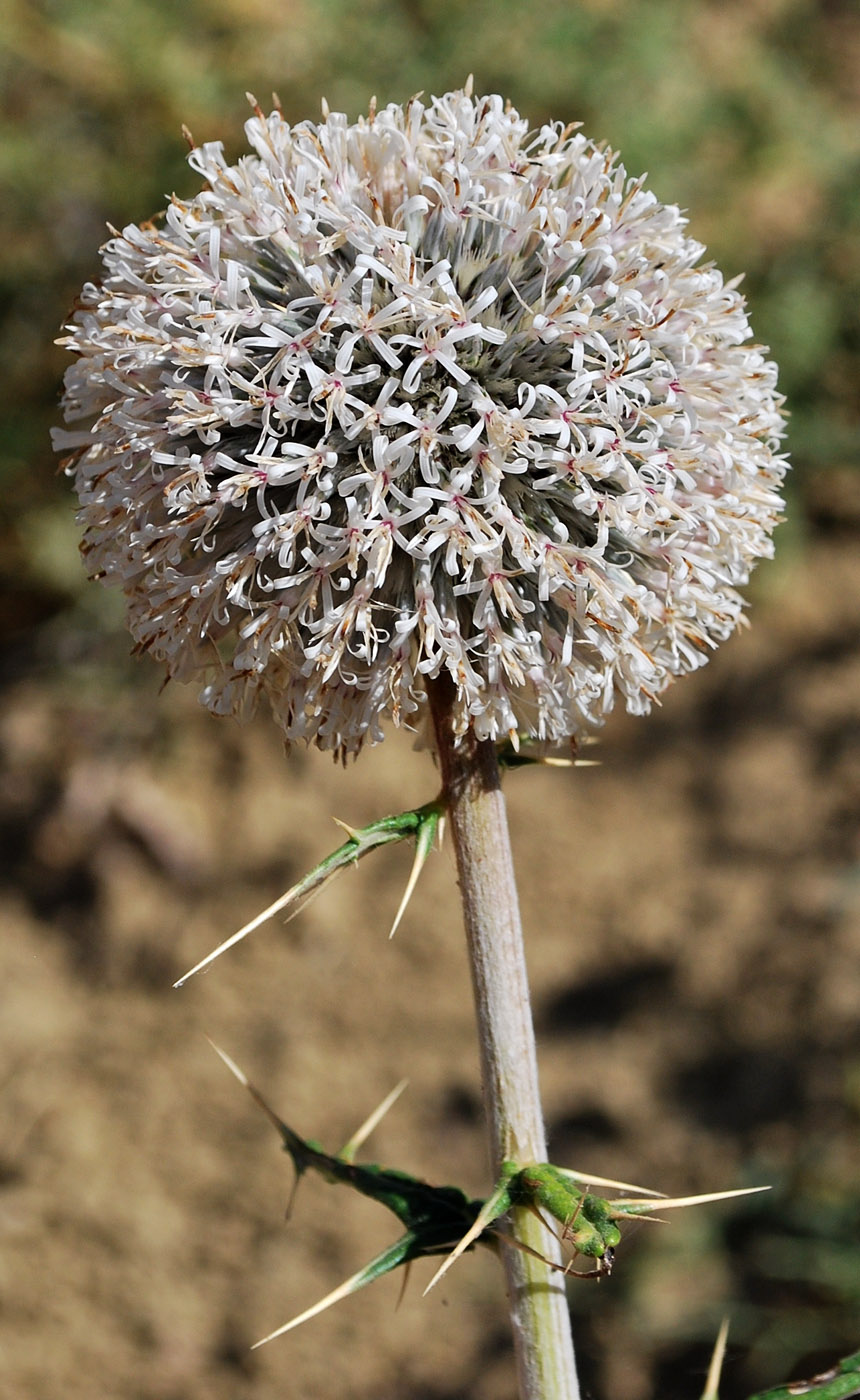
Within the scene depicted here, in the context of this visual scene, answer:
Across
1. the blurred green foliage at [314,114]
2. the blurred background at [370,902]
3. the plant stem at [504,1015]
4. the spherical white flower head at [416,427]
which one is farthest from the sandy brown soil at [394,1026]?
the spherical white flower head at [416,427]

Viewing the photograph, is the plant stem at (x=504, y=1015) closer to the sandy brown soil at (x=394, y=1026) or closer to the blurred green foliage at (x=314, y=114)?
the sandy brown soil at (x=394, y=1026)

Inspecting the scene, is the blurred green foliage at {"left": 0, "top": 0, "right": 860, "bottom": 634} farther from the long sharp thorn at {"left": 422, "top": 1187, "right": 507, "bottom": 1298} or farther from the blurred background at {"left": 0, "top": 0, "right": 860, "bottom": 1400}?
the long sharp thorn at {"left": 422, "top": 1187, "right": 507, "bottom": 1298}

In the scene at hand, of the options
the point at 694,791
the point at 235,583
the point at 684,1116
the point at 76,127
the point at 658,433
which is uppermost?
the point at 76,127

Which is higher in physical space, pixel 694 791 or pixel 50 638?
pixel 50 638

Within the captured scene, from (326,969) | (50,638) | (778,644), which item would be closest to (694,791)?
(778,644)

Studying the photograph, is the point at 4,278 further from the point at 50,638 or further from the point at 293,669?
the point at 293,669

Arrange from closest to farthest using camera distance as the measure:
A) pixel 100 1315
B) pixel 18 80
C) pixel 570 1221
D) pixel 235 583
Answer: pixel 570 1221 → pixel 235 583 → pixel 100 1315 → pixel 18 80

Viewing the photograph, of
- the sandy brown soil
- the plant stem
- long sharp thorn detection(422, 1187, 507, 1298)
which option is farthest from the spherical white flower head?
the sandy brown soil
